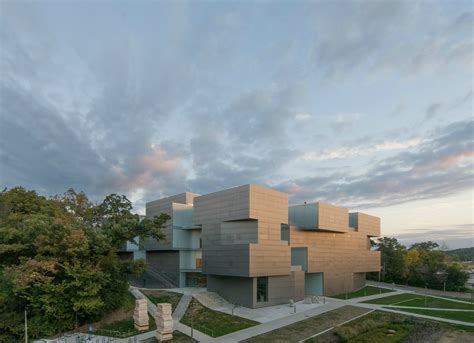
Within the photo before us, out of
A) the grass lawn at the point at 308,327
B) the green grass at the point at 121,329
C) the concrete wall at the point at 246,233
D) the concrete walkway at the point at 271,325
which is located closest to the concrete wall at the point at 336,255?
the concrete wall at the point at 246,233

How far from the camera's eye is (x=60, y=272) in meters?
28.9

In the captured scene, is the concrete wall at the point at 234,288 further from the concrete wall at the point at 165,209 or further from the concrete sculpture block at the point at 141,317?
the concrete sculpture block at the point at 141,317

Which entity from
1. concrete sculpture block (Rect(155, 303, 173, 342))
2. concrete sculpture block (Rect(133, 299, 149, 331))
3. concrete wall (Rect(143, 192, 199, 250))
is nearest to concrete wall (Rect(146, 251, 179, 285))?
concrete wall (Rect(143, 192, 199, 250))

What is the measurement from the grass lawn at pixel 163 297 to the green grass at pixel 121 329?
13.8ft

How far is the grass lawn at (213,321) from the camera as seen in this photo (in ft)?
95.3

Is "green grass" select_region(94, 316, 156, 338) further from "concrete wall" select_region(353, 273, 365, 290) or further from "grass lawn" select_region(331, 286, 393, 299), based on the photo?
"concrete wall" select_region(353, 273, 365, 290)

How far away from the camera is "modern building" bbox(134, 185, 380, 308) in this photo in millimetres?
36469

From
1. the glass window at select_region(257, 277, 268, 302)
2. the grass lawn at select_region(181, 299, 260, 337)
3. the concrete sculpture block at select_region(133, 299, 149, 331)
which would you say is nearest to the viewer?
the concrete sculpture block at select_region(133, 299, 149, 331)

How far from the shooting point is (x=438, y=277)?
59812mm

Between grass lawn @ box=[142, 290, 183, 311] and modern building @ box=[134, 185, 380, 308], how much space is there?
4.48 meters

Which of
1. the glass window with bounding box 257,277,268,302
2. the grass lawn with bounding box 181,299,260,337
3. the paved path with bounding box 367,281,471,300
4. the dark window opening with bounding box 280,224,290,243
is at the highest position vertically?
the dark window opening with bounding box 280,224,290,243

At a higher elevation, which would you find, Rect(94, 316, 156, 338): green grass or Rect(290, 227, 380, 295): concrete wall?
Rect(290, 227, 380, 295): concrete wall

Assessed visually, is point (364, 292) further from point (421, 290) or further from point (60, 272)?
point (60, 272)

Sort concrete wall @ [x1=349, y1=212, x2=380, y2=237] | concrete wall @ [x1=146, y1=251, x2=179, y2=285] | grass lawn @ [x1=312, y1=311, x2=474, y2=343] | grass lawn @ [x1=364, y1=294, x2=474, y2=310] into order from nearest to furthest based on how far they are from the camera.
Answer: grass lawn @ [x1=312, y1=311, x2=474, y2=343]
grass lawn @ [x1=364, y1=294, x2=474, y2=310]
concrete wall @ [x1=146, y1=251, x2=179, y2=285]
concrete wall @ [x1=349, y1=212, x2=380, y2=237]
